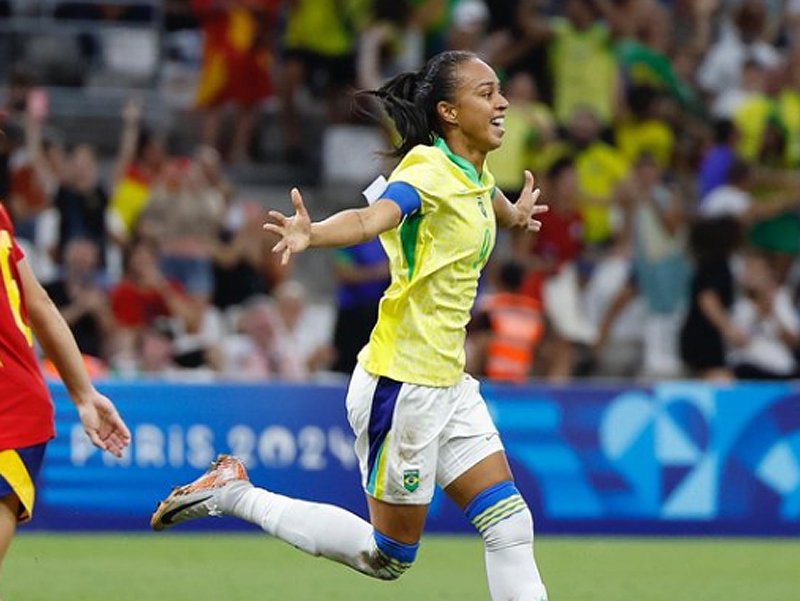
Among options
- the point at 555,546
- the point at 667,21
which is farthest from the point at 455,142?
the point at 667,21

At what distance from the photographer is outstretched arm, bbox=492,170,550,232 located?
8203 mm

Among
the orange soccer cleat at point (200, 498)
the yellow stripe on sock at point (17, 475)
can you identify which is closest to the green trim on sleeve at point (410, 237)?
the orange soccer cleat at point (200, 498)

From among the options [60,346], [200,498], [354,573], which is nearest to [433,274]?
[200,498]

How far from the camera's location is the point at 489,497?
24.9 ft

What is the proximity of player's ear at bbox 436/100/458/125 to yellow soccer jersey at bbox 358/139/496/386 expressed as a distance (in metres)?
0.14

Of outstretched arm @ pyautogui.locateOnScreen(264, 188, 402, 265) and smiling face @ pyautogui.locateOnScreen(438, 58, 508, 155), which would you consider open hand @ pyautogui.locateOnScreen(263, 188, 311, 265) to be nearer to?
outstretched arm @ pyautogui.locateOnScreen(264, 188, 402, 265)

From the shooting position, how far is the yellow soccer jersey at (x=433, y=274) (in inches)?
299

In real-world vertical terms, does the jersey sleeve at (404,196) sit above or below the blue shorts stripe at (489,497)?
above

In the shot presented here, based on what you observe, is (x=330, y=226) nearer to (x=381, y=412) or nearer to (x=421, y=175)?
(x=421, y=175)

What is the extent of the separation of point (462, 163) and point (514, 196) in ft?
29.8

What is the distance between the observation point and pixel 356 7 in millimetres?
18312

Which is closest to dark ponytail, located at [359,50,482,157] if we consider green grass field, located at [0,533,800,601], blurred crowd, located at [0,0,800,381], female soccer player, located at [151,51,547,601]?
female soccer player, located at [151,51,547,601]

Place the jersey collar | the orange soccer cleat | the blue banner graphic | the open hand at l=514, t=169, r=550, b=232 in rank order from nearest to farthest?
the jersey collar → the orange soccer cleat → the open hand at l=514, t=169, r=550, b=232 → the blue banner graphic

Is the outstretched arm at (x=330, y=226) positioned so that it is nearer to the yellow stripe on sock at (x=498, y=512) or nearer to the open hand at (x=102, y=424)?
the open hand at (x=102, y=424)
